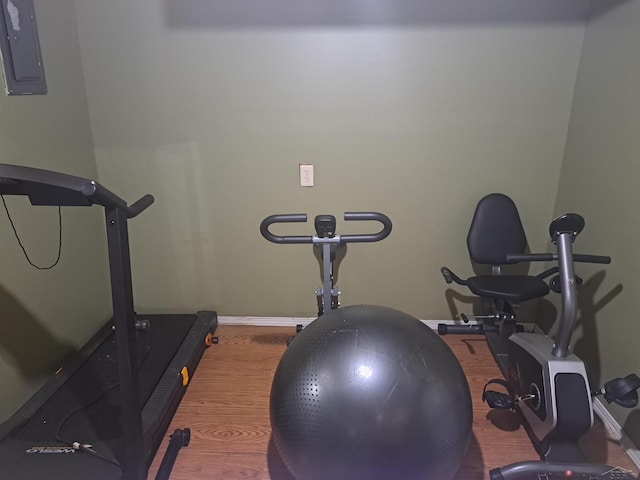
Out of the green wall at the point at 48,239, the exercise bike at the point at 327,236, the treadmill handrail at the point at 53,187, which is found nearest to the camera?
the treadmill handrail at the point at 53,187

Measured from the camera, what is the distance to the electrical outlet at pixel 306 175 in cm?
253

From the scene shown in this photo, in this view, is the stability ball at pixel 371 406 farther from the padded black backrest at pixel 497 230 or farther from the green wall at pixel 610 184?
the padded black backrest at pixel 497 230

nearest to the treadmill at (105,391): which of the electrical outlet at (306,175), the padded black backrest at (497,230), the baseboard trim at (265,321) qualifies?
the baseboard trim at (265,321)

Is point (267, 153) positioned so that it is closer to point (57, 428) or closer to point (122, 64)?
point (122, 64)

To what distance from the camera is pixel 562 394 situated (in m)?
1.64

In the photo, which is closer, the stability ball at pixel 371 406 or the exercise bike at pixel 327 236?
the stability ball at pixel 371 406

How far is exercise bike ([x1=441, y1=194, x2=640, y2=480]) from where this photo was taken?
5.31 ft

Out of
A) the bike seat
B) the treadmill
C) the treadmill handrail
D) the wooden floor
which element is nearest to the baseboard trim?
the wooden floor

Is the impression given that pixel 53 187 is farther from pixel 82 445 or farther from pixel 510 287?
pixel 510 287

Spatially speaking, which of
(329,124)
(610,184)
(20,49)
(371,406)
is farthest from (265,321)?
(610,184)

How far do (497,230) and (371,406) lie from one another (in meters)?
1.54

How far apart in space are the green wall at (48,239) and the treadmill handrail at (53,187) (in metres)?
0.72

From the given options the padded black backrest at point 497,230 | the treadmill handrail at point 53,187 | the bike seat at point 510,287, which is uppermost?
the treadmill handrail at point 53,187

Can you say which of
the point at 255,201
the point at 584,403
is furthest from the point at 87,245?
the point at 584,403
